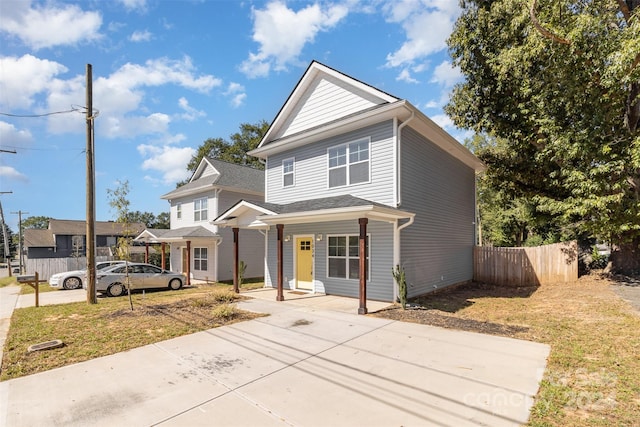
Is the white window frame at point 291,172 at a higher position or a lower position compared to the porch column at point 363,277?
higher

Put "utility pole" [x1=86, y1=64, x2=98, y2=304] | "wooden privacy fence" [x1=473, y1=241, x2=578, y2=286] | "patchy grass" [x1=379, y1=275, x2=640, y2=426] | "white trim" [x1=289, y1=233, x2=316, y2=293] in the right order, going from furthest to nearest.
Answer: "wooden privacy fence" [x1=473, y1=241, x2=578, y2=286] → "white trim" [x1=289, y1=233, x2=316, y2=293] → "utility pole" [x1=86, y1=64, x2=98, y2=304] → "patchy grass" [x1=379, y1=275, x2=640, y2=426]

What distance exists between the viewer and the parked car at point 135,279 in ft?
42.7

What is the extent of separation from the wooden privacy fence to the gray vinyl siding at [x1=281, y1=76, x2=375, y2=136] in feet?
32.4

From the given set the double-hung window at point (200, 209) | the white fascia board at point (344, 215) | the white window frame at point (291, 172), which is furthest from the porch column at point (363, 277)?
the double-hung window at point (200, 209)

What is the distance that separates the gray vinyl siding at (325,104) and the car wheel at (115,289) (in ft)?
31.1

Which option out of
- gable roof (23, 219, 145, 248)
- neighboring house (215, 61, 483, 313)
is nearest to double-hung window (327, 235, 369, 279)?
neighboring house (215, 61, 483, 313)

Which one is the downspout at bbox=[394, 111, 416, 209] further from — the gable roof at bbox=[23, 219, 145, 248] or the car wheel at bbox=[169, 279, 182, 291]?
the gable roof at bbox=[23, 219, 145, 248]

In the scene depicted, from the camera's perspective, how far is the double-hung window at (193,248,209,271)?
1886 centimetres

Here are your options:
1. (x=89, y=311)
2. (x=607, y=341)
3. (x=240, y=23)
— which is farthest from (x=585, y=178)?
(x=89, y=311)

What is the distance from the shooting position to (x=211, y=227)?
18.2 m

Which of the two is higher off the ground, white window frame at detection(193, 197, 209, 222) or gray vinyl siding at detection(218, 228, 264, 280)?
white window frame at detection(193, 197, 209, 222)

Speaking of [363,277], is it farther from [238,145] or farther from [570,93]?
[238,145]

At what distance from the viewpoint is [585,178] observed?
36.1ft

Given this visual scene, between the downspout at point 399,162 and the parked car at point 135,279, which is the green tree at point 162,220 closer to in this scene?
the parked car at point 135,279
